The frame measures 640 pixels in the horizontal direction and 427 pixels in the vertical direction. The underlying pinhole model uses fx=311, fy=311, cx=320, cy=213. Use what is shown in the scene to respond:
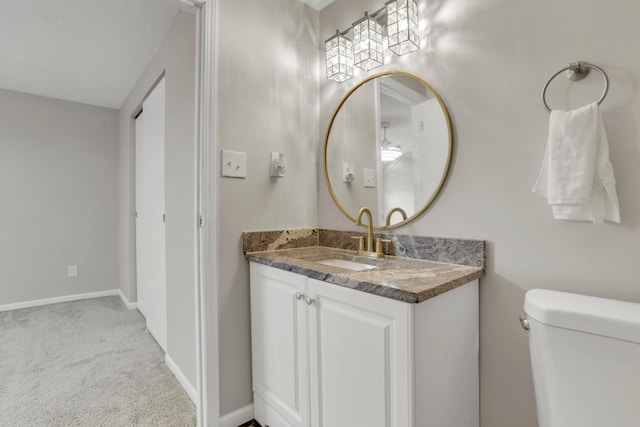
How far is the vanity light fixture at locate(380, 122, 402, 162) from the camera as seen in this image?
4.83ft

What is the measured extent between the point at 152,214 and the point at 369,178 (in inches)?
73.7

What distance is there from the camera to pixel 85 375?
1931mm

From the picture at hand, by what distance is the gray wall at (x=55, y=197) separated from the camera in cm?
314

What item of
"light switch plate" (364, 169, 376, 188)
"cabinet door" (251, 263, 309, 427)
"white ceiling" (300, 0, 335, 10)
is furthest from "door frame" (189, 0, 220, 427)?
"light switch plate" (364, 169, 376, 188)

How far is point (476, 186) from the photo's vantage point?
1.19m

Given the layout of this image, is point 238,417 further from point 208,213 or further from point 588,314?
point 588,314

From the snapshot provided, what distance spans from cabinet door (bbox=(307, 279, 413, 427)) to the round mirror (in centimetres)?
56

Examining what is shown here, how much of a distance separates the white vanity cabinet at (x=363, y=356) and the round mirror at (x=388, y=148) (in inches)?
19.0

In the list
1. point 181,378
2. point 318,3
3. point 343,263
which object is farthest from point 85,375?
point 318,3

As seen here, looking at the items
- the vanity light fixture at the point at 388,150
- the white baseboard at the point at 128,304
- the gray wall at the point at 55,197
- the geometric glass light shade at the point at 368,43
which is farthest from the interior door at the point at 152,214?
the vanity light fixture at the point at 388,150

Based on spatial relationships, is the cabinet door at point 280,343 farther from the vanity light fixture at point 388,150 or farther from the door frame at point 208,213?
the vanity light fixture at point 388,150

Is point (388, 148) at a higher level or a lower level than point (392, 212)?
higher

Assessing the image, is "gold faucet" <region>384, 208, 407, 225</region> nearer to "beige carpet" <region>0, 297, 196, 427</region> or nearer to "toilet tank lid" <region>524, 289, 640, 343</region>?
"toilet tank lid" <region>524, 289, 640, 343</region>

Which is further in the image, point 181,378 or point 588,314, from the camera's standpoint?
point 181,378
